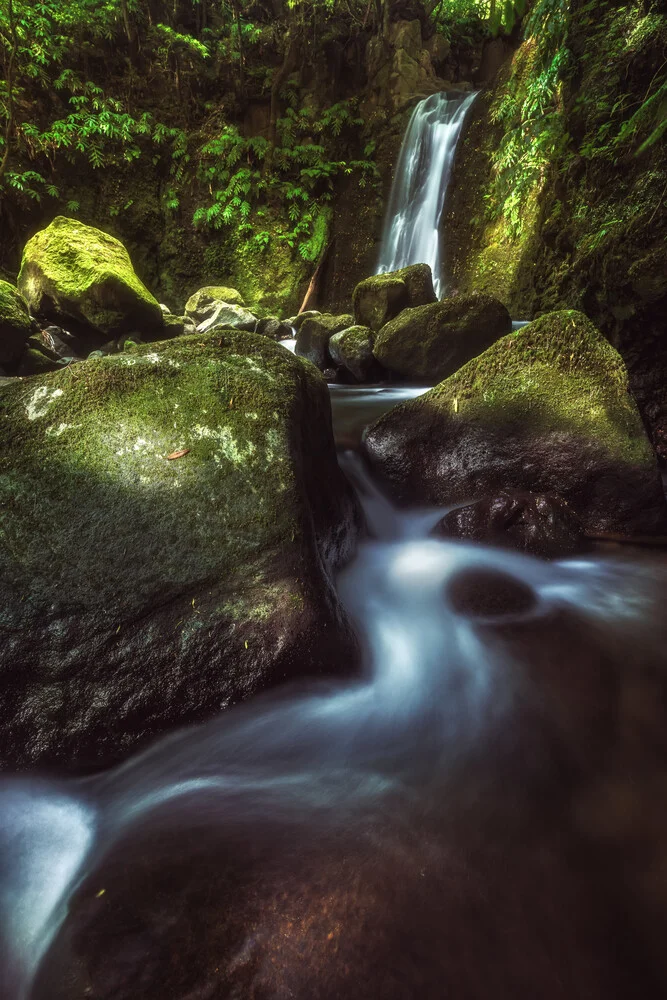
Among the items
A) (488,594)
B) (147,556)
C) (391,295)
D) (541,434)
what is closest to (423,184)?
(391,295)

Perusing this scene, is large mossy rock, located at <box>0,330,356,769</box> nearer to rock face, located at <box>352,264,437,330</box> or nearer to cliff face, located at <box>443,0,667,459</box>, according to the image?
cliff face, located at <box>443,0,667,459</box>

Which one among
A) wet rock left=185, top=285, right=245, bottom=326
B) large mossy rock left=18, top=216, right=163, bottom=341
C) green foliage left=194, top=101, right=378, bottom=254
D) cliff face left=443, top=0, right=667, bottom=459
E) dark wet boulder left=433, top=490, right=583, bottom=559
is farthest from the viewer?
green foliage left=194, top=101, right=378, bottom=254

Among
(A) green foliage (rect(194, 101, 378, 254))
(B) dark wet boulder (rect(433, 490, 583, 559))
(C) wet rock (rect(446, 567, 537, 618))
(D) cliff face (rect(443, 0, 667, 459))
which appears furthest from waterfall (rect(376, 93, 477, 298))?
(C) wet rock (rect(446, 567, 537, 618))

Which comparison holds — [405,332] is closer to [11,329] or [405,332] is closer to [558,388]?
[558,388]

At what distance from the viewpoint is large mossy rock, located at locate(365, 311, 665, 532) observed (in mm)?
3182

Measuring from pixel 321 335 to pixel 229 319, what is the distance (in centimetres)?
384

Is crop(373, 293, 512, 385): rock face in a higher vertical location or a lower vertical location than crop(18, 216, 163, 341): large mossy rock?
lower

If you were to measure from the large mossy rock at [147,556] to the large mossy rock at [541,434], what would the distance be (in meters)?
1.69

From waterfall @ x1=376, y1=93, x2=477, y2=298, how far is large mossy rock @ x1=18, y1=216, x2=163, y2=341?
24.1ft

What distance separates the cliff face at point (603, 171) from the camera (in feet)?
13.4

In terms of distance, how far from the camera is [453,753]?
1.81 m

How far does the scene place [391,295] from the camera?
331 inches

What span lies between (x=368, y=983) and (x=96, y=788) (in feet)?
3.67

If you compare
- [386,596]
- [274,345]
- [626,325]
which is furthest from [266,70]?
[386,596]
